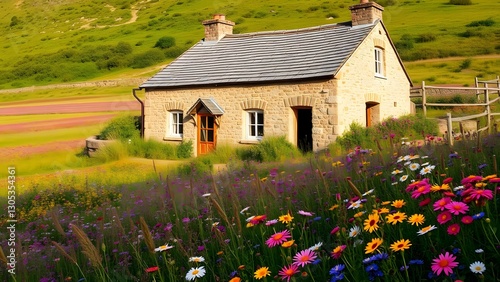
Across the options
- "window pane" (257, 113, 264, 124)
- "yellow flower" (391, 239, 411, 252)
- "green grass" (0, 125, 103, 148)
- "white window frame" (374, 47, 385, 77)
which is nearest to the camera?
"yellow flower" (391, 239, 411, 252)

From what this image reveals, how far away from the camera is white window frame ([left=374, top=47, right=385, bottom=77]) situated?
1827cm

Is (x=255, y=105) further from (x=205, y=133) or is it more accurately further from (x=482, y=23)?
(x=482, y=23)

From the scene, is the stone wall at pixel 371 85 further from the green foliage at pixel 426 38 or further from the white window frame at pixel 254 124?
the green foliage at pixel 426 38

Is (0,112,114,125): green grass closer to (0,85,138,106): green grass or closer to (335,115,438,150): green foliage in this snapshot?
(0,85,138,106): green grass

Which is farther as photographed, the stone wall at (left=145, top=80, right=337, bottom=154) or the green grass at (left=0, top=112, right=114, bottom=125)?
the green grass at (left=0, top=112, right=114, bottom=125)

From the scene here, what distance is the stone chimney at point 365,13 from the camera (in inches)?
685

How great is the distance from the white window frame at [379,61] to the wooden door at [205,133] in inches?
287

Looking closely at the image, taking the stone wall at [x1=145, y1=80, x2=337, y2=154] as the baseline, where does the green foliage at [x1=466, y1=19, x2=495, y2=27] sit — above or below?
above

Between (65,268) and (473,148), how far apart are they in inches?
168

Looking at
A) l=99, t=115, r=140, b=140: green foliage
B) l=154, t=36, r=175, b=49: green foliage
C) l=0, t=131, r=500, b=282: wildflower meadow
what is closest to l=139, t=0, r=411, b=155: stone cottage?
l=99, t=115, r=140, b=140: green foliage

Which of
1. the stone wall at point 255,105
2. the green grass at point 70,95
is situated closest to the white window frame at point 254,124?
the stone wall at point 255,105

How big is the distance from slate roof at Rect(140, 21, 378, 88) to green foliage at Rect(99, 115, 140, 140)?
7.42 ft

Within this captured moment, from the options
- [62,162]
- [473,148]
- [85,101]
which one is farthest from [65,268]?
[85,101]

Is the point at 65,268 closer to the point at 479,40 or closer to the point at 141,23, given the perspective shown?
the point at 479,40
